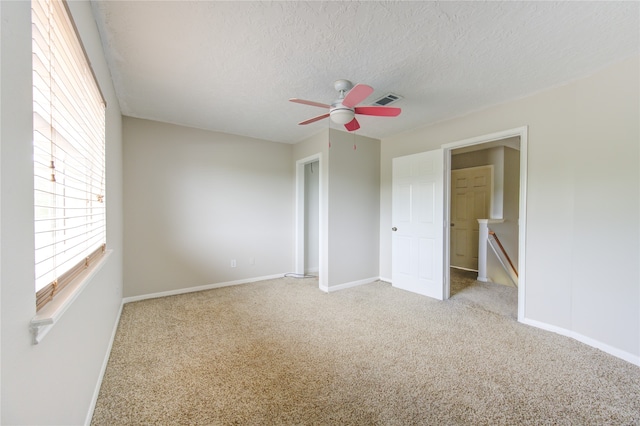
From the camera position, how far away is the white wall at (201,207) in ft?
11.4

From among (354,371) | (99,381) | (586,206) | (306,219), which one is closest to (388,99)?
(586,206)

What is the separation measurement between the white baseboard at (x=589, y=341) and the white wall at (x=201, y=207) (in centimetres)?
344

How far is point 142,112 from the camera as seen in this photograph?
3.27 metres

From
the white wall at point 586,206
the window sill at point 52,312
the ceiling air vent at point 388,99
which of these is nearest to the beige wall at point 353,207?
the ceiling air vent at point 388,99

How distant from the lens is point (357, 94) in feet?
6.72

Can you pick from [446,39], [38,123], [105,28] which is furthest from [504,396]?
[105,28]

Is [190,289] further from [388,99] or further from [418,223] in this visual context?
[388,99]

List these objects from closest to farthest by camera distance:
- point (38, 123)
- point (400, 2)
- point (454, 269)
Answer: point (38, 123) → point (400, 2) → point (454, 269)

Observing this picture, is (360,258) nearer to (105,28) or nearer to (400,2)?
(400,2)

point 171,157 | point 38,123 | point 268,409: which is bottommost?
point 268,409

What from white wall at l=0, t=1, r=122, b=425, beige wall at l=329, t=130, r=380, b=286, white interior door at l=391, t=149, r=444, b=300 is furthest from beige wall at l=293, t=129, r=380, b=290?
white wall at l=0, t=1, r=122, b=425

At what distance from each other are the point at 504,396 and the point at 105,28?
140 inches

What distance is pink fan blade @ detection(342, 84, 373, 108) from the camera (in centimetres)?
192

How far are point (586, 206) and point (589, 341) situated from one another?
3.90ft
